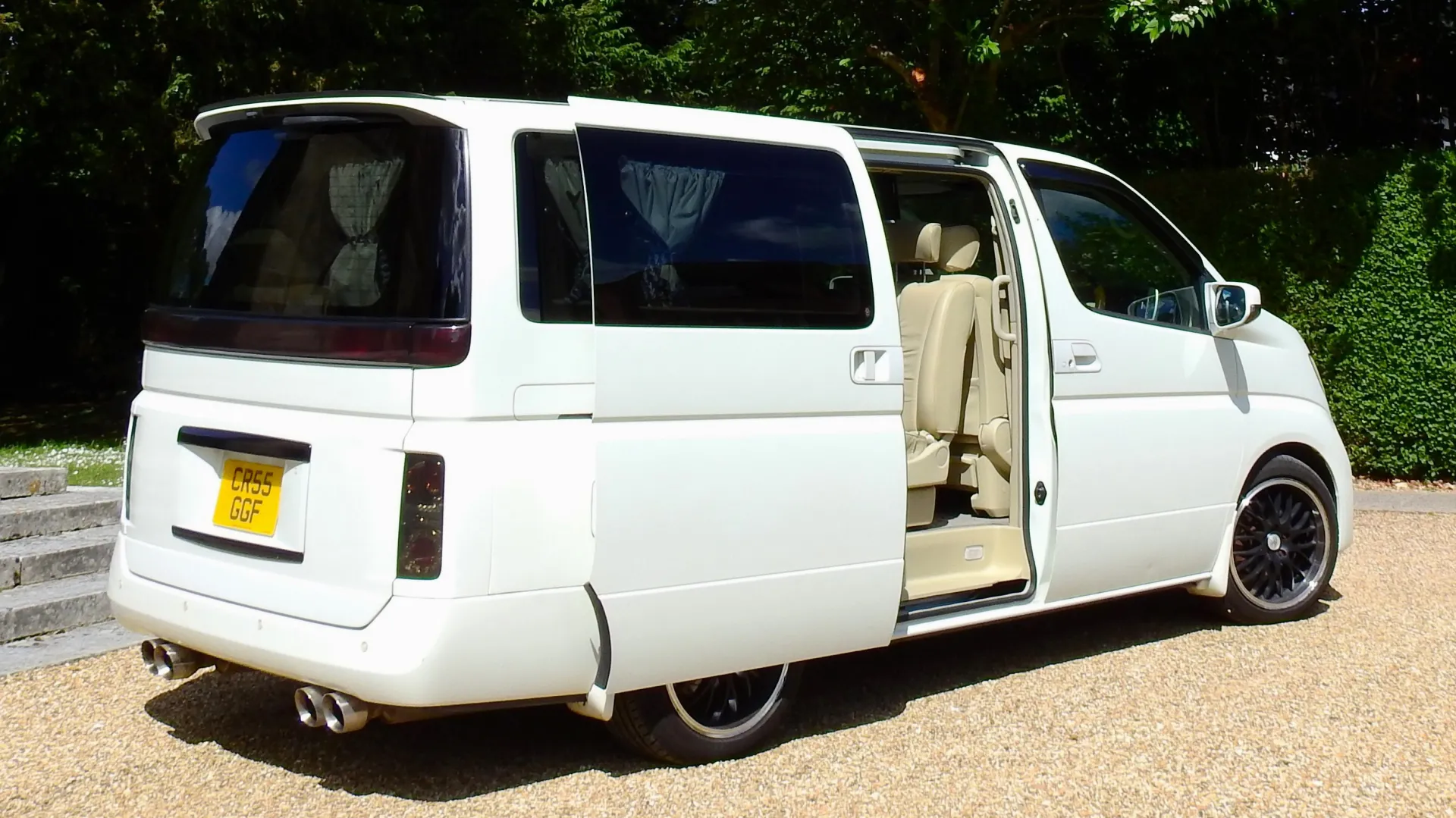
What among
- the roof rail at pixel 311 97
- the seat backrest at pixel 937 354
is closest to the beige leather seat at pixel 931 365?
the seat backrest at pixel 937 354

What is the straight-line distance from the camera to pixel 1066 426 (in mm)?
5176

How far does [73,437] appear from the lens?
12.9 m

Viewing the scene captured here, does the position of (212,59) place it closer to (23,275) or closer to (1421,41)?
(23,275)

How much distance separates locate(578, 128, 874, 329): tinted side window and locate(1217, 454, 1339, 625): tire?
100 inches

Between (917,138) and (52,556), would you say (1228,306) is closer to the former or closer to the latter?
(917,138)

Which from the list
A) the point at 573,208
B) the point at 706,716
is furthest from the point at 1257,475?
the point at 573,208

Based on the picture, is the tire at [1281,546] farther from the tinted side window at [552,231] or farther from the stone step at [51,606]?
the stone step at [51,606]

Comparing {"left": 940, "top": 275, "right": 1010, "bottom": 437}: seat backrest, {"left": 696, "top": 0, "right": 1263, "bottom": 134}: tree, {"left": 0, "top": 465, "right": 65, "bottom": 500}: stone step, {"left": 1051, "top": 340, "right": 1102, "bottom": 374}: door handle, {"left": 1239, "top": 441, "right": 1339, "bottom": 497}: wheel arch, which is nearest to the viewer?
{"left": 1051, "top": 340, "right": 1102, "bottom": 374}: door handle

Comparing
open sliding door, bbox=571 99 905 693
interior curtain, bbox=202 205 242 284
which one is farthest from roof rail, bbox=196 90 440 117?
open sliding door, bbox=571 99 905 693

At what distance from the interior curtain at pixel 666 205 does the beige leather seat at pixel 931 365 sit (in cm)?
137

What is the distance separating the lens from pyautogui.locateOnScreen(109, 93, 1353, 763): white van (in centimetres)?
372

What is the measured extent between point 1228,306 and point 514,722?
331 centimetres

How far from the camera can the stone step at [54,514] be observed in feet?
21.0

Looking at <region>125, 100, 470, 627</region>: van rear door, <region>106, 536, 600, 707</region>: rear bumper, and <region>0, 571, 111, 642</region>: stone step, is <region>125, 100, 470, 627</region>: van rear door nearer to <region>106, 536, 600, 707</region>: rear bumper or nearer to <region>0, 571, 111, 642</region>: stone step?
<region>106, 536, 600, 707</region>: rear bumper
